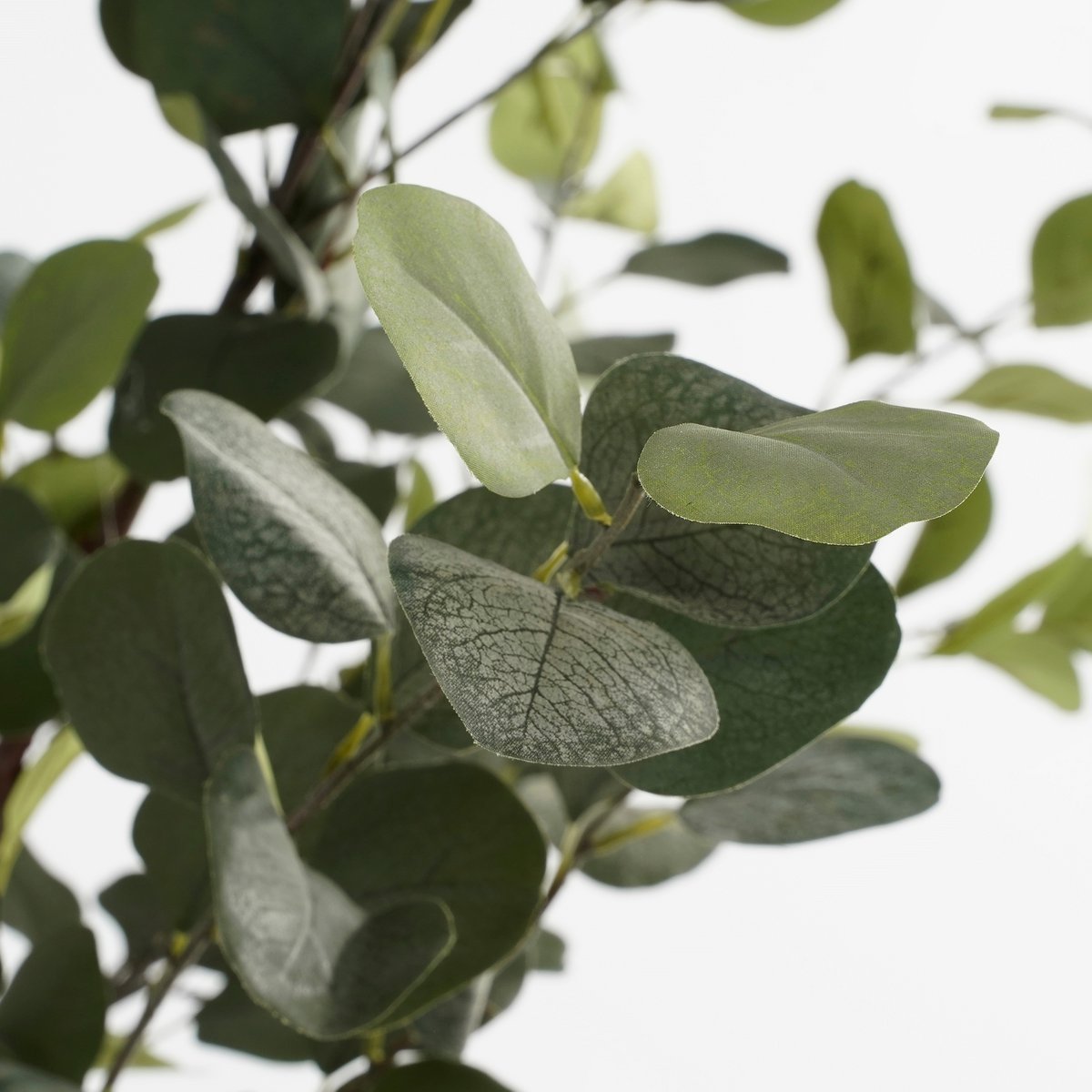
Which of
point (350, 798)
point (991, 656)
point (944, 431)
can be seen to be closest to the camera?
point (944, 431)

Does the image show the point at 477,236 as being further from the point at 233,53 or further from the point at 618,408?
the point at 233,53

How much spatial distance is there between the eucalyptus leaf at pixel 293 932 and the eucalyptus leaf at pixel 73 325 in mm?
123

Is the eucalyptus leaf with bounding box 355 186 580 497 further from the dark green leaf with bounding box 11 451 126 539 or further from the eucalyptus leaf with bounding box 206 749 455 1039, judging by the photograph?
the dark green leaf with bounding box 11 451 126 539

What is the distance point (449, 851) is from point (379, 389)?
17 centimetres

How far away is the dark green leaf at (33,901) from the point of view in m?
0.36

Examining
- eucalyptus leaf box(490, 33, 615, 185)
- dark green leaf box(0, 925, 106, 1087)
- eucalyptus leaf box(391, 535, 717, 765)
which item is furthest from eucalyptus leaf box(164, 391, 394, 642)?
eucalyptus leaf box(490, 33, 615, 185)

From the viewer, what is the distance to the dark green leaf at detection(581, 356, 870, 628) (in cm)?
16

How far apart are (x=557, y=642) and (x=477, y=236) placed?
49mm

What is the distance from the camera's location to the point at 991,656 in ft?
1.13

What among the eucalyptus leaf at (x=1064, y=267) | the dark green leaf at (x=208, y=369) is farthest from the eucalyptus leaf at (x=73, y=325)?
the eucalyptus leaf at (x=1064, y=267)

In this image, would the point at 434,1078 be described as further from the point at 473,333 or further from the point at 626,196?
the point at 626,196

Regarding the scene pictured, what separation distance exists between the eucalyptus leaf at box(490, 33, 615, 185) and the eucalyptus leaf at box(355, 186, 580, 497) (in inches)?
11.8

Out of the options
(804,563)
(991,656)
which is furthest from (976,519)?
(804,563)

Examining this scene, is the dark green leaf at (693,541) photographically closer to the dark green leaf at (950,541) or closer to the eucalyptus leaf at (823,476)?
the eucalyptus leaf at (823,476)
